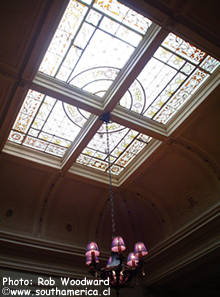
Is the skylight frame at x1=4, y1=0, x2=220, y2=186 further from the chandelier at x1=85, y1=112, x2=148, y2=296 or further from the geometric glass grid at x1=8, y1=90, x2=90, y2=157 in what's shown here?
the chandelier at x1=85, y1=112, x2=148, y2=296

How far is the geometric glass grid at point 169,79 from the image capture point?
5254 mm

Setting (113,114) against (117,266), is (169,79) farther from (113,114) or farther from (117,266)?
(117,266)

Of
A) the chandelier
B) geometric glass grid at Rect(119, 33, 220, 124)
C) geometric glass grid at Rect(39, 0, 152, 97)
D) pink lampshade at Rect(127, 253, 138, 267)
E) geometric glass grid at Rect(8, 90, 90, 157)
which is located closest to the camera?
the chandelier

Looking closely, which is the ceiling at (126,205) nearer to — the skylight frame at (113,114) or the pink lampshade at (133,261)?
the skylight frame at (113,114)

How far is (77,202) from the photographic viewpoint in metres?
8.12

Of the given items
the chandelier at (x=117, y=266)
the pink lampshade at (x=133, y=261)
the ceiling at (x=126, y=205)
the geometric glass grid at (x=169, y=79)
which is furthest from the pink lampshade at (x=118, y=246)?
the ceiling at (x=126, y=205)

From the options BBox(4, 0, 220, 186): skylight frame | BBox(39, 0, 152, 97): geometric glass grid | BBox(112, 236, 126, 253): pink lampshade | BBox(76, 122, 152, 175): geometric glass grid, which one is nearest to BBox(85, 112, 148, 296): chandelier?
Result: BBox(112, 236, 126, 253): pink lampshade

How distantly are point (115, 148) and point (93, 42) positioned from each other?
9.36 ft

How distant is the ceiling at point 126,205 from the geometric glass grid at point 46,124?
36cm

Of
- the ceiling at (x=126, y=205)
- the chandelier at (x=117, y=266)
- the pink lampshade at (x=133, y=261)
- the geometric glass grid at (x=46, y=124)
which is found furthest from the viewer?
the ceiling at (x=126, y=205)

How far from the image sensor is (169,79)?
5.70m

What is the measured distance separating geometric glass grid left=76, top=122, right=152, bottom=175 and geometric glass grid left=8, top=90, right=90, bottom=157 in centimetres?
54

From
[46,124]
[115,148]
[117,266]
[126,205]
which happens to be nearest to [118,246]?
[117,266]

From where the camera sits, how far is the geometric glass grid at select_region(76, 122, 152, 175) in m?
6.71
